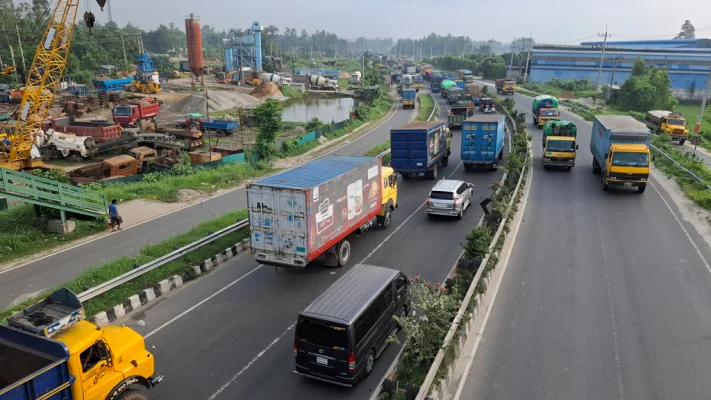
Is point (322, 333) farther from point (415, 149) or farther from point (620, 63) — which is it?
point (620, 63)

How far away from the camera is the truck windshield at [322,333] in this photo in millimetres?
10141

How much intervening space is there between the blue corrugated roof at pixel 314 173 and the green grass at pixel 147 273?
162 inches

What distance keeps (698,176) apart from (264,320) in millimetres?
26023

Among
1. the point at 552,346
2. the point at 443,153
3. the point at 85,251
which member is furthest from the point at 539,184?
the point at 85,251

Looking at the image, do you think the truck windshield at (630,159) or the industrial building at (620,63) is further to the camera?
the industrial building at (620,63)

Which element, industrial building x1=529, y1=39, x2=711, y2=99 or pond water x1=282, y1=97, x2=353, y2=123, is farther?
industrial building x1=529, y1=39, x2=711, y2=99

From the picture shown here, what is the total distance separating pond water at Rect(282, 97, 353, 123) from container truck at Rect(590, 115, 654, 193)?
41861 mm

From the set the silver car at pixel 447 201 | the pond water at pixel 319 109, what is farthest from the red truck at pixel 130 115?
the silver car at pixel 447 201

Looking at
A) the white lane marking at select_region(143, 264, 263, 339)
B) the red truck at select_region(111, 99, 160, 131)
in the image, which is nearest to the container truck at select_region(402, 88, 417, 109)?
the red truck at select_region(111, 99, 160, 131)

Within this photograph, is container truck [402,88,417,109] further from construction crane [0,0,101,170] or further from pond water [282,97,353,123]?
construction crane [0,0,101,170]

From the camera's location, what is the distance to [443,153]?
32.2 metres

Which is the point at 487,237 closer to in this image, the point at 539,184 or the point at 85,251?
Result: the point at 539,184

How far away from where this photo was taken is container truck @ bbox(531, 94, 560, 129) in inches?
1889

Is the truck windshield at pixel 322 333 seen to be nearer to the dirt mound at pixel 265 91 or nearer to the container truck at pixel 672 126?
the container truck at pixel 672 126
